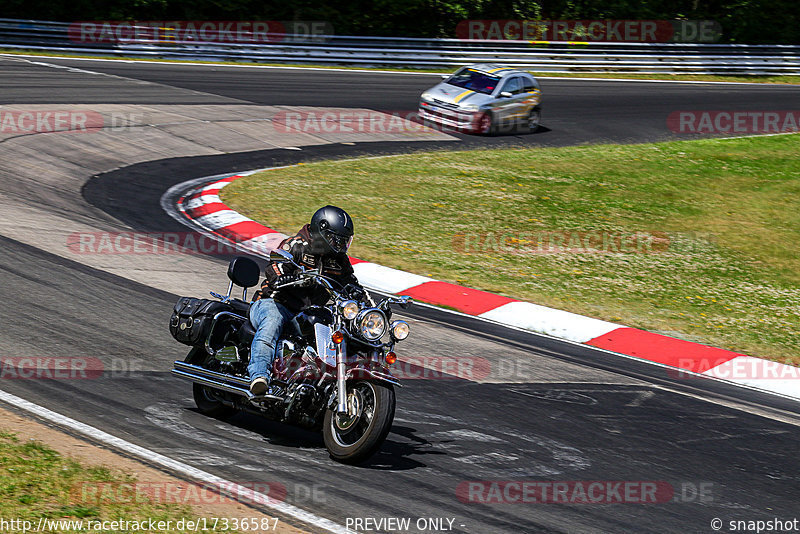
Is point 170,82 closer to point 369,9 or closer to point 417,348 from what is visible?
point 369,9

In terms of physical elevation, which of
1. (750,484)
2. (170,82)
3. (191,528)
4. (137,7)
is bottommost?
(750,484)

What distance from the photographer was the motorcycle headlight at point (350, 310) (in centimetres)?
587

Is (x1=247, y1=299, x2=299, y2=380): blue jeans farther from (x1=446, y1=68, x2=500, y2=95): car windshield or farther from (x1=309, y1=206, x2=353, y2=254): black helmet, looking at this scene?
(x1=446, y1=68, x2=500, y2=95): car windshield

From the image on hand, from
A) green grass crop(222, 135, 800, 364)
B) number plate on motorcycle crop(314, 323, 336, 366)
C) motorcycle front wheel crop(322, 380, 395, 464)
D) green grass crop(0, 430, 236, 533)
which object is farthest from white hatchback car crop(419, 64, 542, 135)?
green grass crop(0, 430, 236, 533)

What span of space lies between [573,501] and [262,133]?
16.1 meters

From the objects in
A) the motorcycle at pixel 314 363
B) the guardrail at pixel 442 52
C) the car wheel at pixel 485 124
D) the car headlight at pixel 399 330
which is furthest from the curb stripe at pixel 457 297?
the guardrail at pixel 442 52

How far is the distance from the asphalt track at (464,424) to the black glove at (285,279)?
115 centimetres

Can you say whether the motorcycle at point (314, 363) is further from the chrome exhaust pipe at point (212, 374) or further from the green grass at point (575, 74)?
the green grass at point (575, 74)

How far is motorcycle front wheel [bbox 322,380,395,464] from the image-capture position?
588 centimetres

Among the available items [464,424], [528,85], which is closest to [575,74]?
[528,85]

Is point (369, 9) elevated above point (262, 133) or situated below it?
above

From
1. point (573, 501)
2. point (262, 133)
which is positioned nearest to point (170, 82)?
point (262, 133)

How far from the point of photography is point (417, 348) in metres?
9.16

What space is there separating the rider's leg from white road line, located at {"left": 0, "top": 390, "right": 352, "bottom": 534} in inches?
32.5
